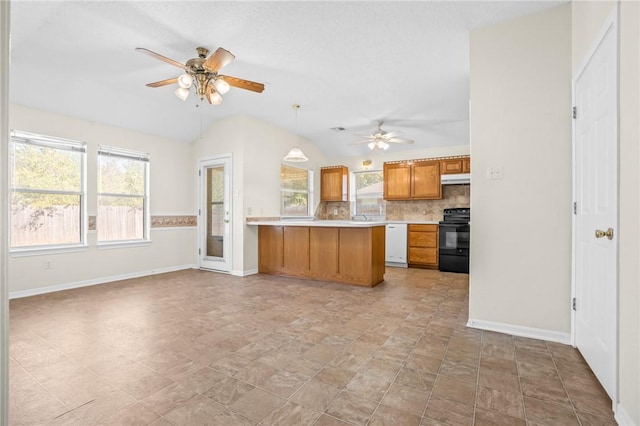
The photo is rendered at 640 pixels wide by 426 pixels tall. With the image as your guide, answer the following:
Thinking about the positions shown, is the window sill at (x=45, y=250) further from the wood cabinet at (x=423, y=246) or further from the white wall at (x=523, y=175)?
the wood cabinet at (x=423, y=246)

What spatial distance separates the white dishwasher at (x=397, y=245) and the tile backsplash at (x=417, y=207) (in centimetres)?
76

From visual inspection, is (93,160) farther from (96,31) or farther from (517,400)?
(517,400)

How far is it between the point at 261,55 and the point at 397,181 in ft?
14.2

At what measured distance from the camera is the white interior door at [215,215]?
18.0ft

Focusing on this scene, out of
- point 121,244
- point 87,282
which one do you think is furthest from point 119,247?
point 87,282

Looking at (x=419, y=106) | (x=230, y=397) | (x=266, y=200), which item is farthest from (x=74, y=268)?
(x=419, y=106)

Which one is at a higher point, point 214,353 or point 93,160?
point 93,160

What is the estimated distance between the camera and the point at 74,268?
447 cm

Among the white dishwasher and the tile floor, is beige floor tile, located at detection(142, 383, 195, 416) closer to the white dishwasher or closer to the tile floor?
the tile floor

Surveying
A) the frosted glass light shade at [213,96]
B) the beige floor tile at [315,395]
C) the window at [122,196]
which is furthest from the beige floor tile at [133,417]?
the window at [122,196]

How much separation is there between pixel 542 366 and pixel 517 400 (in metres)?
0.58

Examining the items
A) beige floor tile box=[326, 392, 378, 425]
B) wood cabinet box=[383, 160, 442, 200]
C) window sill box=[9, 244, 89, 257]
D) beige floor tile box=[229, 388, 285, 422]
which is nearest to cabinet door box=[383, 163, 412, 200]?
wood cabinet box=[383, 160, 442, 200]

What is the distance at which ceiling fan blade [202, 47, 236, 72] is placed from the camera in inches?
108

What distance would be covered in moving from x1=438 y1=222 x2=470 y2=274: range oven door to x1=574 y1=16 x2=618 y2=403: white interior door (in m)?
3.19
